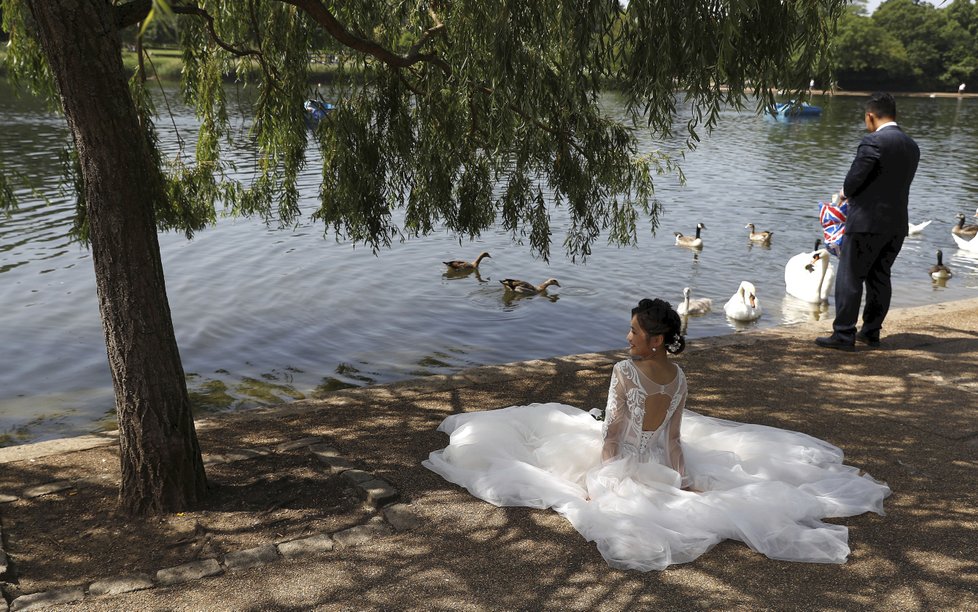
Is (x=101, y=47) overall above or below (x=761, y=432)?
above

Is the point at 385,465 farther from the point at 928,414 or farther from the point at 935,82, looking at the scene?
the point at 935,82

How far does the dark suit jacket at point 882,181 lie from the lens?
27.6 feet

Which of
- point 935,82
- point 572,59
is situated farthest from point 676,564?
point 935,82

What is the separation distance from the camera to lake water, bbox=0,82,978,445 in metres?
10.7

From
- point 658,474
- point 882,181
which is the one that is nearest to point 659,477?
point 658,474

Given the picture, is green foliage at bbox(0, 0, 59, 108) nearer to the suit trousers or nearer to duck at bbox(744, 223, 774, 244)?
the suit trousers

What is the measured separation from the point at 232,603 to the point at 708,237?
16543 mm

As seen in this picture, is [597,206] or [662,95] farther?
[597,206]

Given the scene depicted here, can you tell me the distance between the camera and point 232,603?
14.2 ft

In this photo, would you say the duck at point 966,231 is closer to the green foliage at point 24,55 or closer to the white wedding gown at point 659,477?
the white wedding gown at point 659,477

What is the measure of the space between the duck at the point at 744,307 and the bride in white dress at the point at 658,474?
7315mm

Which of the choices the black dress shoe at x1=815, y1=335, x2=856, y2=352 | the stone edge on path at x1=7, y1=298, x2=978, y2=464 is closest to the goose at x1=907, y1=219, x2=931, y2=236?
the stone edge on path at x1=7, y1=298, x2=978, y2=464

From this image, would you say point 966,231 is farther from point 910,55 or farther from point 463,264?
point 910,55

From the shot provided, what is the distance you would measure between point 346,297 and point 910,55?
88425 mm
